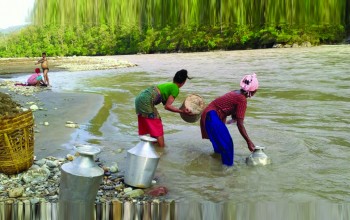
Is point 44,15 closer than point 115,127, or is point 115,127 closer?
point 115,127

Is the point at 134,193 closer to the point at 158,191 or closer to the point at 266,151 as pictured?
the point at 158,191

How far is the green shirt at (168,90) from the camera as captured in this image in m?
4.82

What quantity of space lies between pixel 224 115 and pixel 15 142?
6.96ft

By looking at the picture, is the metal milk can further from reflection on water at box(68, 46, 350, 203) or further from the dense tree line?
the dense tree line

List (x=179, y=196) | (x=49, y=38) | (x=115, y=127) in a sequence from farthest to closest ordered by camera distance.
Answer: (x=49, y=38) → (x=115, y=127) → (x=179, y=196)

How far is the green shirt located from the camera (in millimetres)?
4824

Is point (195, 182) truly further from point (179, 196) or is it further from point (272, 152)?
point (272, 152)

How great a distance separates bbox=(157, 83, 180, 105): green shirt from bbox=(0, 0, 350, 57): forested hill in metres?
14.5

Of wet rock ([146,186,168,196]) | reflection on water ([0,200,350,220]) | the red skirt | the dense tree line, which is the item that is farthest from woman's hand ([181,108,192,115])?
the dense tree line

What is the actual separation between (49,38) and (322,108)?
57095mm

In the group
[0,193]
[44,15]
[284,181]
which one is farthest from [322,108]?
[44,15]

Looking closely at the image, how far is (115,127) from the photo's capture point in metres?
7.03

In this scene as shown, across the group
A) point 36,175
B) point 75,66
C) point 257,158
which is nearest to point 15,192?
point 36,175

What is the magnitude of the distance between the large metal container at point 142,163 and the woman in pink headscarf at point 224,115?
1082mm
